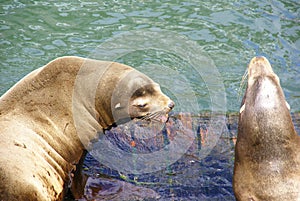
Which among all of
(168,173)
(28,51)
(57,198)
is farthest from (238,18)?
(57,198)

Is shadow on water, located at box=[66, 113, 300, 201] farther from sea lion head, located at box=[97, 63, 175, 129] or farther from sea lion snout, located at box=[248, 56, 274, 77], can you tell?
sea lion snout, located at box=[248, 56, 274, 77]

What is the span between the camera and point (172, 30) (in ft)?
34.4

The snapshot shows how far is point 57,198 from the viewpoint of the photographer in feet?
17.5

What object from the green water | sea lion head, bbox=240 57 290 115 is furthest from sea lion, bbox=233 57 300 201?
the green water

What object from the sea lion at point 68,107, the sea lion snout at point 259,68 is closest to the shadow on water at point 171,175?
the sea lion at point 68,107

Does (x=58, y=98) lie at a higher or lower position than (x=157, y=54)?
higher

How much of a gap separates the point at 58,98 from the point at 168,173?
1.50 m

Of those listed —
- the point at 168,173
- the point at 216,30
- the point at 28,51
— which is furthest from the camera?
the point at 216,30

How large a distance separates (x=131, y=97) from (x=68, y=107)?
0.66m

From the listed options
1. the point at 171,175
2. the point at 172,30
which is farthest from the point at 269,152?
the point at 172,30

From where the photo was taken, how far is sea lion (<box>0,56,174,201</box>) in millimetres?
5301

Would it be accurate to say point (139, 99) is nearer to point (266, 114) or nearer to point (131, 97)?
point (131, 97)

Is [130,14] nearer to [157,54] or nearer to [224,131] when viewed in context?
[157,54]

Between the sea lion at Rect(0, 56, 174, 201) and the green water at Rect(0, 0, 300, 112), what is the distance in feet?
10.3
